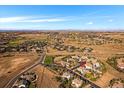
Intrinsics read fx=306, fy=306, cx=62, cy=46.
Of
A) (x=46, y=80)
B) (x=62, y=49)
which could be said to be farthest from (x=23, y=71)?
(x=62, y=49)

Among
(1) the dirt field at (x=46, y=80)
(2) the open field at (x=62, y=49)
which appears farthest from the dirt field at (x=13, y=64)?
(1) the dirt field at (x=46, y=80)

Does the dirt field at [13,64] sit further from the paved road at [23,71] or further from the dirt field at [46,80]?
the dirt field at [46,80]

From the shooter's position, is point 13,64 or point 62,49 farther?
point 62,49

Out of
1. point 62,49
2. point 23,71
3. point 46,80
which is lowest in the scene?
point 46,80

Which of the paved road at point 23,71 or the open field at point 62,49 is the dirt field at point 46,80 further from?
the paved road at point 23,71

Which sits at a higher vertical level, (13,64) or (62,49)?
(62,49)

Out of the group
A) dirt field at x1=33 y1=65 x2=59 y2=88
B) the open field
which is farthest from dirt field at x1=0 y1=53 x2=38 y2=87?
dirt field at x1=33 y1=65 x2=59 y2=88

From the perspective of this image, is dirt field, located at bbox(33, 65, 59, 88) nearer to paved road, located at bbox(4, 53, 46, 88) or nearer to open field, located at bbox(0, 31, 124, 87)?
open field, located at bbox(0, 31, 124, 87)

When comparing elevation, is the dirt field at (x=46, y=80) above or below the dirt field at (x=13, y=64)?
below

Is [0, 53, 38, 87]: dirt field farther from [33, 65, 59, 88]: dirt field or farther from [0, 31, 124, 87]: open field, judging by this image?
[33, 65, 59, 88]: dirt field

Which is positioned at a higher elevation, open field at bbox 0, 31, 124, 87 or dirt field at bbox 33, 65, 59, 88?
open field at bbox 0, 31, 124, 87

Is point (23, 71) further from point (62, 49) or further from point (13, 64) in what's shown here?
point (62, 49)
